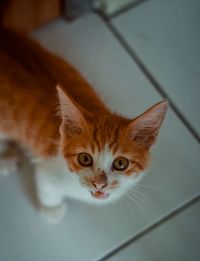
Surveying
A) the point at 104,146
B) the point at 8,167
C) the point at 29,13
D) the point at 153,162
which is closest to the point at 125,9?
the point at 29,13

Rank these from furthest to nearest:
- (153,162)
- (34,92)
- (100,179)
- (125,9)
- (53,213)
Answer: (125,9)
(153,162)
(53,213)
(34,92)
(100,179)

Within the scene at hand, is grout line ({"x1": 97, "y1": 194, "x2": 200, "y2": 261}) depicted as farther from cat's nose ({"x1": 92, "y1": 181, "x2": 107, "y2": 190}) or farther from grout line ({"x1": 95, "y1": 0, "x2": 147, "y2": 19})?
grout line ({"x1": 95, "y1": 0, "x2": 147, "y2": 19})

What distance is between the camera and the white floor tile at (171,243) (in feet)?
4.22

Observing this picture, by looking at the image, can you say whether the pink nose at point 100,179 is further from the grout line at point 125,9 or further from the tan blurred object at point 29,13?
the grout line at point 125,9

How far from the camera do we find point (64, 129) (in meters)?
1.04

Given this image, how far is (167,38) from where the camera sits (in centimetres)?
162

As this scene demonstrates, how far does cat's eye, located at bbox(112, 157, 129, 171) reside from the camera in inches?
39.8

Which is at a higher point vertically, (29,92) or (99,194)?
(29,92)

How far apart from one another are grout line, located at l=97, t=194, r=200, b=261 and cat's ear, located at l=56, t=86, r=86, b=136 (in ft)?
1.37

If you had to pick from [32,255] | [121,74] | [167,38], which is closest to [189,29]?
[167,38]

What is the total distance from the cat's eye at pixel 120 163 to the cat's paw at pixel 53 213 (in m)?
0.36

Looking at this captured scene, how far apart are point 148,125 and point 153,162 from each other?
0.44 metres

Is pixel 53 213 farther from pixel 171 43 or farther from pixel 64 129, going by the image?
pixel 171 43

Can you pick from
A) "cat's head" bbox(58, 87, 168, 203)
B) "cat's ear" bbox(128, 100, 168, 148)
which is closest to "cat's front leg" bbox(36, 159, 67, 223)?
"cat's head" bbox(58, 87, 168, 203)
